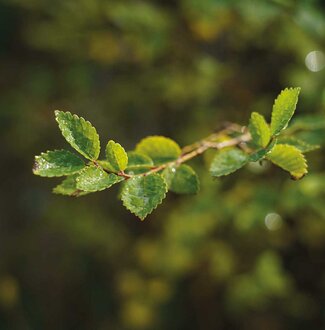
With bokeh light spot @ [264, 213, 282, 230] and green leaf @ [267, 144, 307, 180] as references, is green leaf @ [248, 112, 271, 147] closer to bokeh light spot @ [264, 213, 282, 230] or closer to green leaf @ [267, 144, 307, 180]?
green leaf @ [267, 144, 307, 180]

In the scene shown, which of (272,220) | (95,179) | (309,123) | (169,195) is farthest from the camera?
(169,195)

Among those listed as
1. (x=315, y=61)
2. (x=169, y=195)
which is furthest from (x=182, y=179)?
(x=169, y=195)

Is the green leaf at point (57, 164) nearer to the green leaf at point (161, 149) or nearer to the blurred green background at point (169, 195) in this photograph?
the green leaf at point (161, 149)

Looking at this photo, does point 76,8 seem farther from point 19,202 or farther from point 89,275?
point 19,202

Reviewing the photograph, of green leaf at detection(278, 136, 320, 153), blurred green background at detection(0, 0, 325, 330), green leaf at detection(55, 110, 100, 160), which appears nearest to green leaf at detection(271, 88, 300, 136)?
green leaf at detection(278, 136, 320, 153)

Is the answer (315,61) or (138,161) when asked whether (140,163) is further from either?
(315,61)

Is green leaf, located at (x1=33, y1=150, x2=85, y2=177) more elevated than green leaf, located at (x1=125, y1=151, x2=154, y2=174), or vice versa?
green leaf, located at (x1=33, y1=150, x2=85, y2=177)
